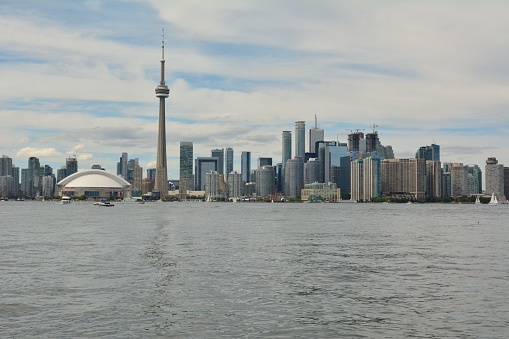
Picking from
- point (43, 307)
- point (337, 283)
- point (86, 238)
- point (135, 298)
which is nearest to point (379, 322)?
point (337, 283)

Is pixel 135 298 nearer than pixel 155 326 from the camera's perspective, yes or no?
No

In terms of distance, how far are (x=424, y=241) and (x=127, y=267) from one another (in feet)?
143

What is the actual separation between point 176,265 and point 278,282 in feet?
38.7

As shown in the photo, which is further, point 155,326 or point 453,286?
point 453,286

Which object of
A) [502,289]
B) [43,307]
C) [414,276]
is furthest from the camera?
[414,276]

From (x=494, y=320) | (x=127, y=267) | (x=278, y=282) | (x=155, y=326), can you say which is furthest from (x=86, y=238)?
(x=494, y=320)

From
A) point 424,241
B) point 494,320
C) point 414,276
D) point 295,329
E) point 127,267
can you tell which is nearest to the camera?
point 295,329

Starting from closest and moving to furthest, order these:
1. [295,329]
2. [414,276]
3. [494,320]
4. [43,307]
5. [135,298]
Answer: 1. [295,329]
2. [494,320]
3. [43,307]
4. [135,298]
5. [414,276]

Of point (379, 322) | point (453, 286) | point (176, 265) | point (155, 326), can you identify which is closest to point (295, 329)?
point (379, 322)

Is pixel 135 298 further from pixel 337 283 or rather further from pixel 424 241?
pixel 424 241

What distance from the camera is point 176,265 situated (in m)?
49.1

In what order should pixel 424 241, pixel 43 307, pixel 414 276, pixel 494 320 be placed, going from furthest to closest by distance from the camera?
pixel 424 241 → pixel 414 276 → pixel 43 307 → pixel 494 320

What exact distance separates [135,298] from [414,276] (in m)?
21.2

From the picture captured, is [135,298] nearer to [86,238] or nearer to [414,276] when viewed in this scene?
[414,276]
